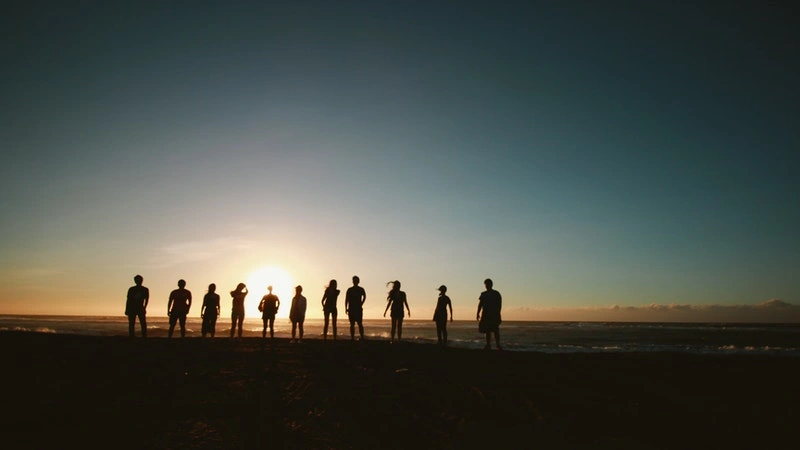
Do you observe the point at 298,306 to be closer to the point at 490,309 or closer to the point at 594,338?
the point at 490,309

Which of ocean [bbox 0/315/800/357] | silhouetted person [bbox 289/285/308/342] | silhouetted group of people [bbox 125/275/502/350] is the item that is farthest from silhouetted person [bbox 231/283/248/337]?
ocean [bbox 0/315/800/357]

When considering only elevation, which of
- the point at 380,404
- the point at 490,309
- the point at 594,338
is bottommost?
the point at 594,338

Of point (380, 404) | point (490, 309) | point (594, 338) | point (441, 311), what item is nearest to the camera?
point (380, 404)

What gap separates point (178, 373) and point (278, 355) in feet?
11.8

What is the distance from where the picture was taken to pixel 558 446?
5527 millimetres

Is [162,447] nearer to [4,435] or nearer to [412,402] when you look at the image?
[4,435]

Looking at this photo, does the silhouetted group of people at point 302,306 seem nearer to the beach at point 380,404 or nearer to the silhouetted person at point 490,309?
the silhouetted person at point 490,309

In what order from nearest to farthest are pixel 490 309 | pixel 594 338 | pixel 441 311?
pixel 490 309, pixel 441 311, pixel 594 338

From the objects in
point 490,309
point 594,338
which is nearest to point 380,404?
point 490,309

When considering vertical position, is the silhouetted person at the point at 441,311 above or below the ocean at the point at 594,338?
above

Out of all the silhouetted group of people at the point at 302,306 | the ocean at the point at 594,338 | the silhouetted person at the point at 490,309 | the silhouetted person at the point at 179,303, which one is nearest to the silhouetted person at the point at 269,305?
the silhouetted group of people at the point at 302,306

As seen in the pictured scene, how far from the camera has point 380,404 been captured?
7094mm

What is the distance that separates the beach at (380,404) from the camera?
18.5 feet

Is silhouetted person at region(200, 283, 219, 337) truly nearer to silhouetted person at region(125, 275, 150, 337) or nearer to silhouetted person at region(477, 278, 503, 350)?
silhouetted person at region(125, 275, 150, 337)
